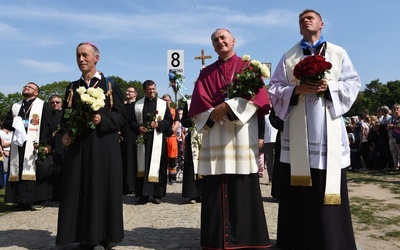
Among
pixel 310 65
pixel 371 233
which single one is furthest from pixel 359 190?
pixel 310 65

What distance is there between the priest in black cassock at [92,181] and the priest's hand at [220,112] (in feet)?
3.83

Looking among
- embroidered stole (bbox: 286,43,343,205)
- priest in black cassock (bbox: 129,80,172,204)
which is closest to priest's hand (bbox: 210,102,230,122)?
embroidered stole (bbox: 286,43,343,205)

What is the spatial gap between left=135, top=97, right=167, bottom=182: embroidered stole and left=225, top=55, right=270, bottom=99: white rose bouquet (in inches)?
175

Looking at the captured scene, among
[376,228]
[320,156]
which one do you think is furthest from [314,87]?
[376,228]

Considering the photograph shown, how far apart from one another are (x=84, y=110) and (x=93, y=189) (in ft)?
2.89

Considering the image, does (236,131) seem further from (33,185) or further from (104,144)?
(33,185)

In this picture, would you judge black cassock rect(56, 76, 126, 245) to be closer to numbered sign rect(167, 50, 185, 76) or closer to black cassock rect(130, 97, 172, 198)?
black cassock rect(130, 97, 172, 198)

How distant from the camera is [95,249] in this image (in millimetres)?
4766

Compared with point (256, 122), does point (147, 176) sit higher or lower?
lower

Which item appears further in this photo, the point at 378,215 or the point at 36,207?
the point at 36,207

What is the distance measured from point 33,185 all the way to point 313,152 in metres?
5.97

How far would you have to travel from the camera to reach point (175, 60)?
13477 mm

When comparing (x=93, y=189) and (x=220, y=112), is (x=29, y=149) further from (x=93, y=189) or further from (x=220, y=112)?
(x=220, y=112)

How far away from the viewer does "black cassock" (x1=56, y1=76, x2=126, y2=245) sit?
15.7ft
